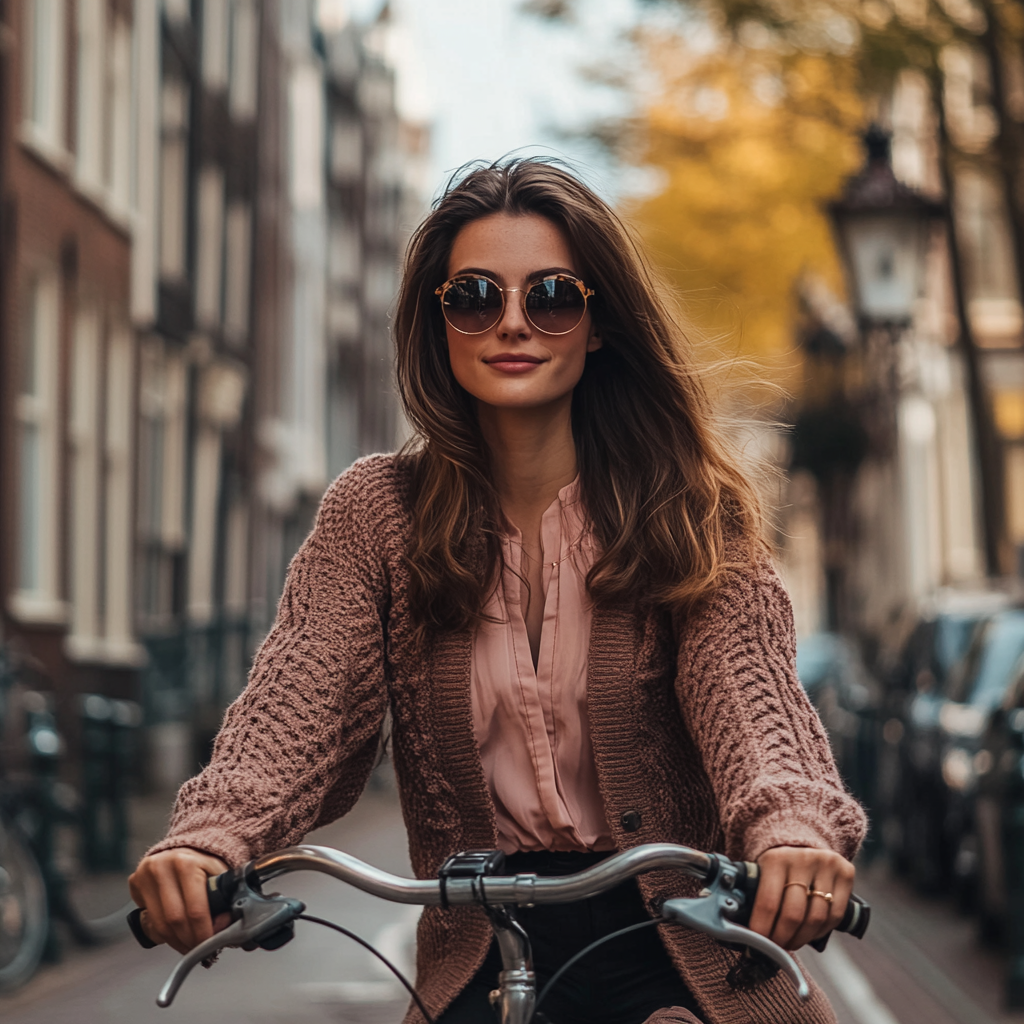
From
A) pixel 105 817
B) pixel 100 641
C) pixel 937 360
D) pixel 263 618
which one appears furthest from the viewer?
pixel 937 360

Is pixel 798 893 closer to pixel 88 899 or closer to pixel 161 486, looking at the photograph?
pixel 88 899

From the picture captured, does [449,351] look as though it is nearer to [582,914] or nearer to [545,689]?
[545,689]

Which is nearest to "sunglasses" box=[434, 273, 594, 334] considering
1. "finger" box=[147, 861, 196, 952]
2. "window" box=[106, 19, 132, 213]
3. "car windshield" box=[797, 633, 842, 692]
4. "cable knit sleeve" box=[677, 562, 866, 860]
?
"cable knit sleeve" box=[677, 562, 866, 860]

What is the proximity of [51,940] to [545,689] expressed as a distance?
6.75 m

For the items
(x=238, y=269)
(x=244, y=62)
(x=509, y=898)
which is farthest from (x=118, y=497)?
(x=509, y=898)

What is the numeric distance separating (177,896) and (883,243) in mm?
12903

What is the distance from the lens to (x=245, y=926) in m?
2.16

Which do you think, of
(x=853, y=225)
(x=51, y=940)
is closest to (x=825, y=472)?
(x=853, y=225)

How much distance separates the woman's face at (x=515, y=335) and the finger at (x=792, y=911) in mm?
838

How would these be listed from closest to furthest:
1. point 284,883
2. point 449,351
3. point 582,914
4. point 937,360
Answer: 1. point 582,914
2. point 449,351
3. point 284,883
4. point 937,360

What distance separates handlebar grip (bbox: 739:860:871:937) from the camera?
2111 mm

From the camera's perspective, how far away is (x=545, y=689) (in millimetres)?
2664

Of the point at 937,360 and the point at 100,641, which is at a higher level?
the point at 937,360

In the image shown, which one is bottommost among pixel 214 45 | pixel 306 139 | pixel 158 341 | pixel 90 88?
pixel 158 341
